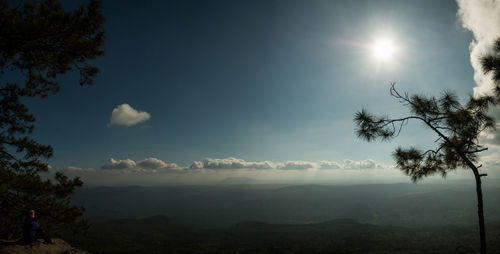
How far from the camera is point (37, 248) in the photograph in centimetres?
1136

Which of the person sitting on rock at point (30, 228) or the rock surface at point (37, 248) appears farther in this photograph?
the person sitting on rock at point (30, 228)

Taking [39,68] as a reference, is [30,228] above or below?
below

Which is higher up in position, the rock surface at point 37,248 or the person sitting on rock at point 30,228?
the person sitting on rock at point 30,228

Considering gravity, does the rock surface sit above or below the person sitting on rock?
below

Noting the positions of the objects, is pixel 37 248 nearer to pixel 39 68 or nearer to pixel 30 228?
pixel 30 228

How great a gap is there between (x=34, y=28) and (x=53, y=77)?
5029 millimetres

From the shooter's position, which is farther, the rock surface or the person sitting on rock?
the person sitting on rock

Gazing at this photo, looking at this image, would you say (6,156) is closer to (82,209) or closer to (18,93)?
(18,93)

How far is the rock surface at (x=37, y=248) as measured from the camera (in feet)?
33.8

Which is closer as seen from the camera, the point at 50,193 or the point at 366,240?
the point at 50,193

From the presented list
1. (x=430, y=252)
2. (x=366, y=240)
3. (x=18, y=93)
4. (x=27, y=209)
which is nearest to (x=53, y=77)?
(x=18, y=93)

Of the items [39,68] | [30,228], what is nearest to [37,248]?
[30,228]

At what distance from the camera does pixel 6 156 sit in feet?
45.5

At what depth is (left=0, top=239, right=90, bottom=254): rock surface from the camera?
33.8ft
